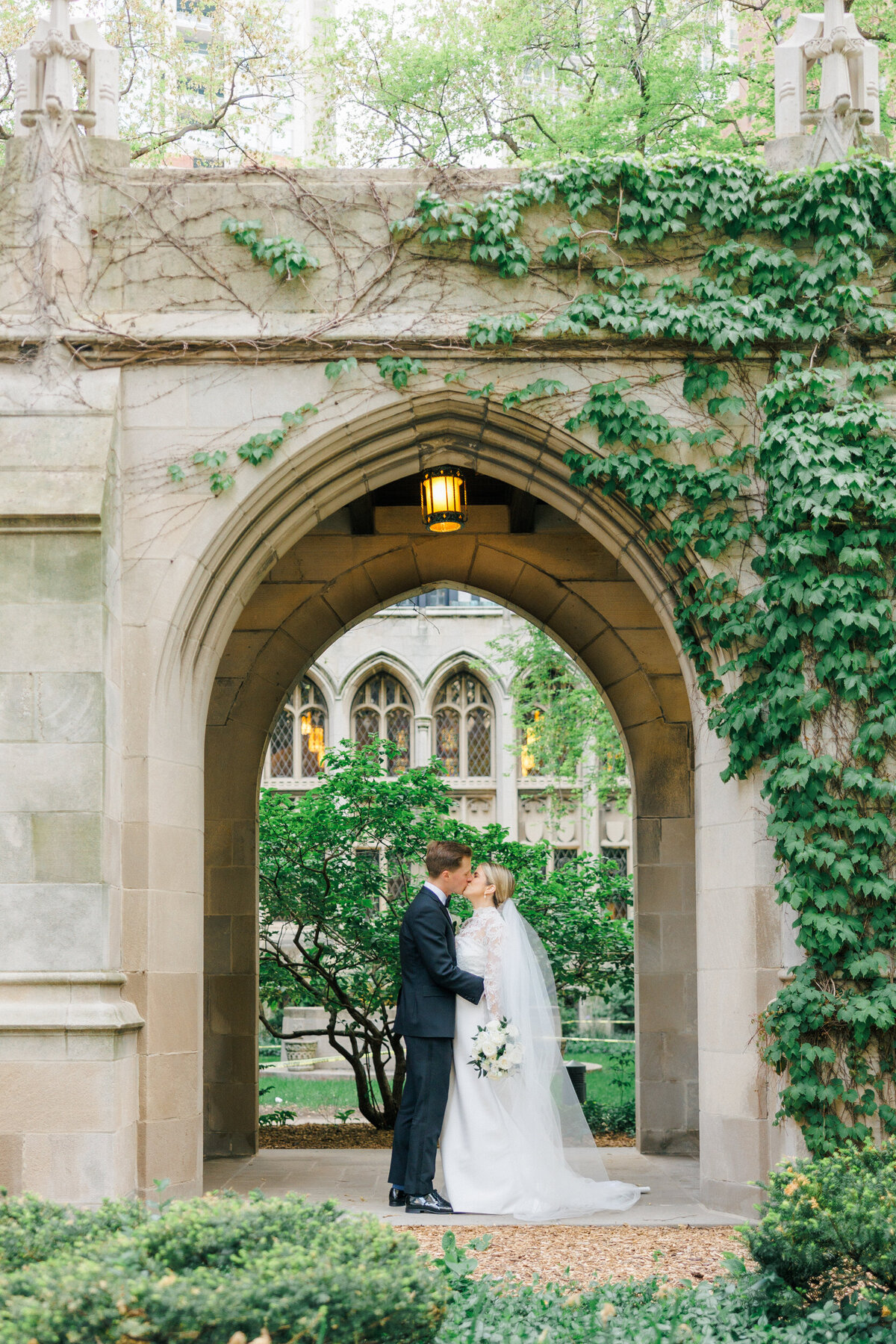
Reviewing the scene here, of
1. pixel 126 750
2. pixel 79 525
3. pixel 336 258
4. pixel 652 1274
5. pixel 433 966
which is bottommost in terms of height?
pixel 652 1274

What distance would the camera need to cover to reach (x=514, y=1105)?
262 inches

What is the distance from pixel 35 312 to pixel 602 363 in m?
2.90

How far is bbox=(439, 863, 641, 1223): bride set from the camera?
6.52m

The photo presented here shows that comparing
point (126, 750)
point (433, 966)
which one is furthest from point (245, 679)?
point (433, 966)

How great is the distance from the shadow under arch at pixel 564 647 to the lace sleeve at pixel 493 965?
107 inches

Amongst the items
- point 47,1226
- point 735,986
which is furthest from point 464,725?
point 47,1226

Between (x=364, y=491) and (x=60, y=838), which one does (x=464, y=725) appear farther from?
(x=60, y=838)

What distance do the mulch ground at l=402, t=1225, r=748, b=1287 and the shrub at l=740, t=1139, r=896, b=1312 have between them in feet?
2.19

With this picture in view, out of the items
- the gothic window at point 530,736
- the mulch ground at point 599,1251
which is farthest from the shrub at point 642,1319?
the gothic window at point 530,736

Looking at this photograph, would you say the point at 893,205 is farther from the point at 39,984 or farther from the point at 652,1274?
the point at 39,984

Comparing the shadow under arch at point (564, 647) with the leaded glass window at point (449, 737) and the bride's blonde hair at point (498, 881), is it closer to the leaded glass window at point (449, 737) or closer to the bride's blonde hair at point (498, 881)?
the bride's blonde hair at point (498, 881)

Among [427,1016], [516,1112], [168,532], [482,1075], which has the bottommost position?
[516,1112]

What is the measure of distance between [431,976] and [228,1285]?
3.72 metres

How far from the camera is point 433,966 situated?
6.71 meters
